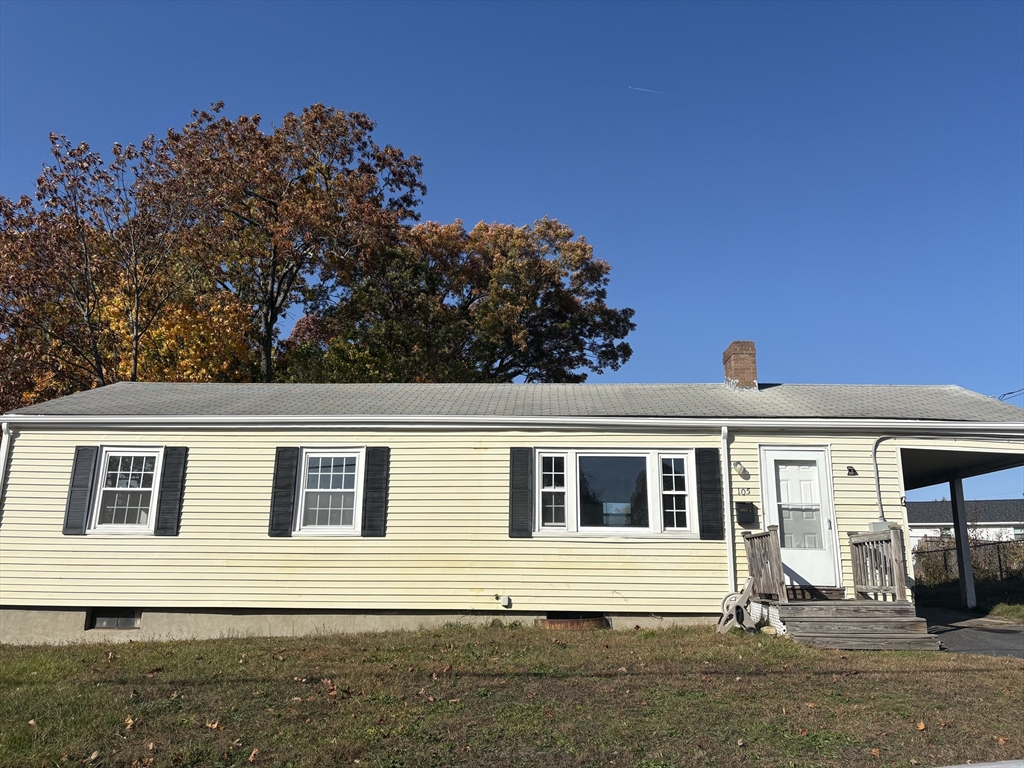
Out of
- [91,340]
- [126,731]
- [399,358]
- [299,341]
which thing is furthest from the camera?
[299,341]

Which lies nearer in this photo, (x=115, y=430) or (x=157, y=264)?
(x=115, y=430)

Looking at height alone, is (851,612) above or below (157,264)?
below

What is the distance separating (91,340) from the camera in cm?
2120

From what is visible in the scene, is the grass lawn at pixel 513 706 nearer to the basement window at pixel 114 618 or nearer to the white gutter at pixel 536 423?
the basement window at pixel 114 618

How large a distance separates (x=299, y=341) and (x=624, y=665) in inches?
939

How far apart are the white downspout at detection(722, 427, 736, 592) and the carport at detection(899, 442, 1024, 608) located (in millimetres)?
2757

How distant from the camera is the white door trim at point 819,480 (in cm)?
1134

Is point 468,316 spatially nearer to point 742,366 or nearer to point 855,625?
point 742,366

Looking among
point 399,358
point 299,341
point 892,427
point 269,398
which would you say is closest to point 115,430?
point 269,398

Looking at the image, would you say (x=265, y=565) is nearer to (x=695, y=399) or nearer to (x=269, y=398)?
(x=269, y=398)

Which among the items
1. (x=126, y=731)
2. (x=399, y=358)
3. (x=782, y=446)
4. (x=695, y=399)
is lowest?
(x=126, y=731)

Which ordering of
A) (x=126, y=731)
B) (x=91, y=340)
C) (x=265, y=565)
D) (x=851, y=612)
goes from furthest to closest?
(x=91, y=340)
(x=265, y=565)
(x=851, y=612)
(x=126, y=731)

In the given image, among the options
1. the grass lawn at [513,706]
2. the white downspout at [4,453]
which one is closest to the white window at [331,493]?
the grass lawn at [513,706]

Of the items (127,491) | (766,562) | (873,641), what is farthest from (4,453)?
(873,641)
